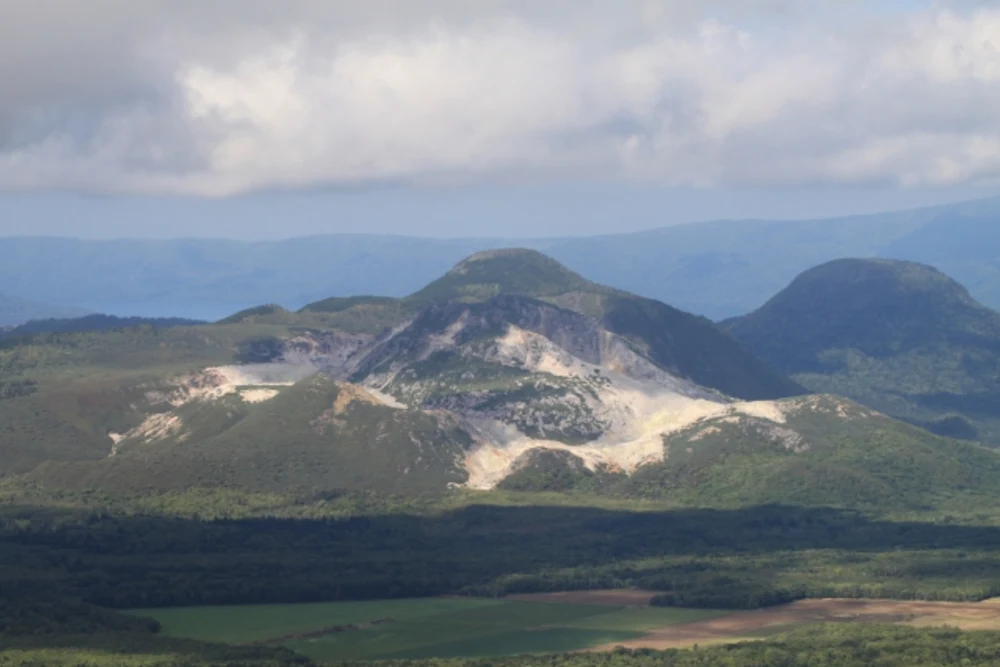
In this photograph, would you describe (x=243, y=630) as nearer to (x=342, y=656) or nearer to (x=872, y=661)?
(x=342, y=656)

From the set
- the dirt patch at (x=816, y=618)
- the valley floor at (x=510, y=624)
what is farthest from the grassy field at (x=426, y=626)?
the dirt patch at (x=816, y=618)

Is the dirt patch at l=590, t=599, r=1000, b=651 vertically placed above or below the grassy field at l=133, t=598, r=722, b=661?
below

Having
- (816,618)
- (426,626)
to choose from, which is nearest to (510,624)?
(426,626)

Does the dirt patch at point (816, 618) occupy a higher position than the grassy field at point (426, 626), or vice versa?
the grassy field at point (426, 626)

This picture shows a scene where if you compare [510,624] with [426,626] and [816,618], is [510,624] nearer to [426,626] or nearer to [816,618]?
[426,626]

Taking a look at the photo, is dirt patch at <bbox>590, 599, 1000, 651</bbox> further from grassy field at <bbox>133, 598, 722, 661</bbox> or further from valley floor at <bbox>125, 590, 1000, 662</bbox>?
grassy field at <bbox>133, 598, 722, 661</bbox>

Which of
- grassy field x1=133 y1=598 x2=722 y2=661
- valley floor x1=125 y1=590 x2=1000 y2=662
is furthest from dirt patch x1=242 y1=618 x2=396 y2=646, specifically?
grassy field x1=133 y1=598 x2=722 y2=661

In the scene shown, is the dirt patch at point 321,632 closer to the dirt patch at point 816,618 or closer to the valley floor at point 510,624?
the valley floor at point 510,624
